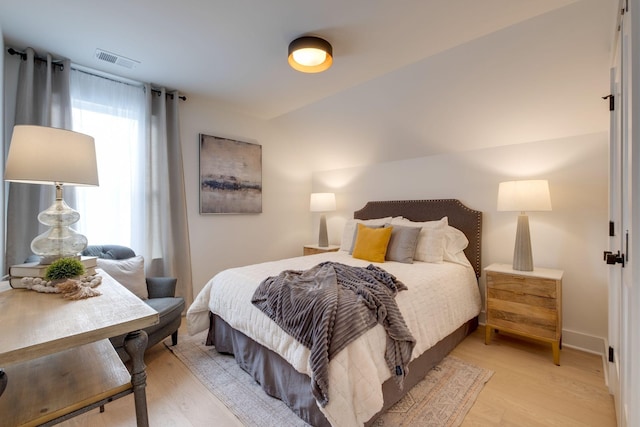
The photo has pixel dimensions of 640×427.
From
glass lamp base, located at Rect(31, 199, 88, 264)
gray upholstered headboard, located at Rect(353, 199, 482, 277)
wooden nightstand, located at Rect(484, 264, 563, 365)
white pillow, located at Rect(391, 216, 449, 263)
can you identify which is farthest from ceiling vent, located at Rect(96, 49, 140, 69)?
wooden nightstand, located at Rect(484, 264, 563, 365)

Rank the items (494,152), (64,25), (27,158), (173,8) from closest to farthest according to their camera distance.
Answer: (27,158), (173,8), (64,25), (494,152)

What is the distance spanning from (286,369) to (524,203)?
2.27m

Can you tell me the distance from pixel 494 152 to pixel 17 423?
3.62 m

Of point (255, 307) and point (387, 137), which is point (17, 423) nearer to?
point (255, 307)

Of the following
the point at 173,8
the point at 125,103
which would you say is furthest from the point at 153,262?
the point at 173,8

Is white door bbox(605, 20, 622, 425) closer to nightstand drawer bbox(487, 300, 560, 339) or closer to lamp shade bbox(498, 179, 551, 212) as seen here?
nightstand drawer bbox(487, 300, 560, 339)

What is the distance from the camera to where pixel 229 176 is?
3.81 metres

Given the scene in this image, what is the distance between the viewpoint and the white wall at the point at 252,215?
3500 mm

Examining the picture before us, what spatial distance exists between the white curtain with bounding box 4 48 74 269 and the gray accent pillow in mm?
3014

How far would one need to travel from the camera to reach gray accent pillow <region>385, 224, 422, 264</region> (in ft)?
9.15

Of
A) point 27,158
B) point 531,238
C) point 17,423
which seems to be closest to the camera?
point 17,423

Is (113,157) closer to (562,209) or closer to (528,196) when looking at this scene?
(528,196)

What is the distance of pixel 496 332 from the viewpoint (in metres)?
2.79

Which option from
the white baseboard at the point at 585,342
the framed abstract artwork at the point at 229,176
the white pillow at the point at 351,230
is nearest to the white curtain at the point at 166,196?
the framed abstract artwork at the point at 229,176
